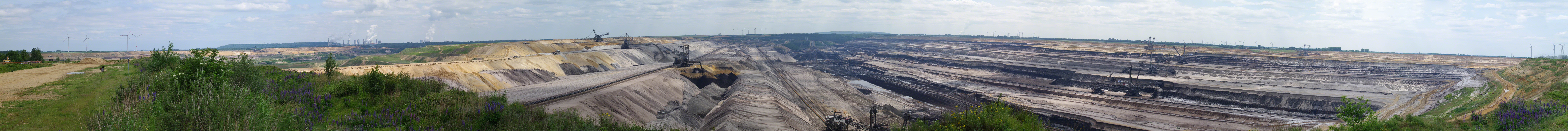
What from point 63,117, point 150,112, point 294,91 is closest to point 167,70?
point 294,91

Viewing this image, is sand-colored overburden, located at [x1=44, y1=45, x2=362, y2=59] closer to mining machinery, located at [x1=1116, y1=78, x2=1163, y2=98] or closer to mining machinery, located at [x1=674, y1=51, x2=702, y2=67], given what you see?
mining machinery, located at [x1=674, y1=51, x2=702, y2=67]

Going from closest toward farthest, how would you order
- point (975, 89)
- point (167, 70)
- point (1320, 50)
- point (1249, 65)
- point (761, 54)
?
1. point (167, 70)
2. point (975, 89)
3. point (1249, 65)
4. point (761, 54)
5. point (1320, 50)

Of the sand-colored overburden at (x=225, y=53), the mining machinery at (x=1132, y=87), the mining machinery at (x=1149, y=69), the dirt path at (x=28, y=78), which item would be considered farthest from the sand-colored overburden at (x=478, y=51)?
the mining machinery at (x=1149, y=69)

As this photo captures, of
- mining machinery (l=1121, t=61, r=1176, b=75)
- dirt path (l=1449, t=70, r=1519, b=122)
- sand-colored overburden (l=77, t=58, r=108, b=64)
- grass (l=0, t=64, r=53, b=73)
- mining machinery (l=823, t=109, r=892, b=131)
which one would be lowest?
mining machinery (l=823, t=109, r=892, b=131)

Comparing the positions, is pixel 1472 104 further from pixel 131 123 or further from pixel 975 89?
pixel 131 123

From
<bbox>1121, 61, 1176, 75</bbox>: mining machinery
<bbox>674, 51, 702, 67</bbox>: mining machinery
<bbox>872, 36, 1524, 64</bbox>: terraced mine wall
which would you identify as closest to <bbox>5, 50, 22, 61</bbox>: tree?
<bbox>674, 51, 702, 67</bbox>: mining machinery

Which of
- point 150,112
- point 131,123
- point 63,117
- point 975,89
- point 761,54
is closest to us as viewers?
point 131,123

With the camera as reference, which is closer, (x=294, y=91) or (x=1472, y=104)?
(x=294, y=91)
